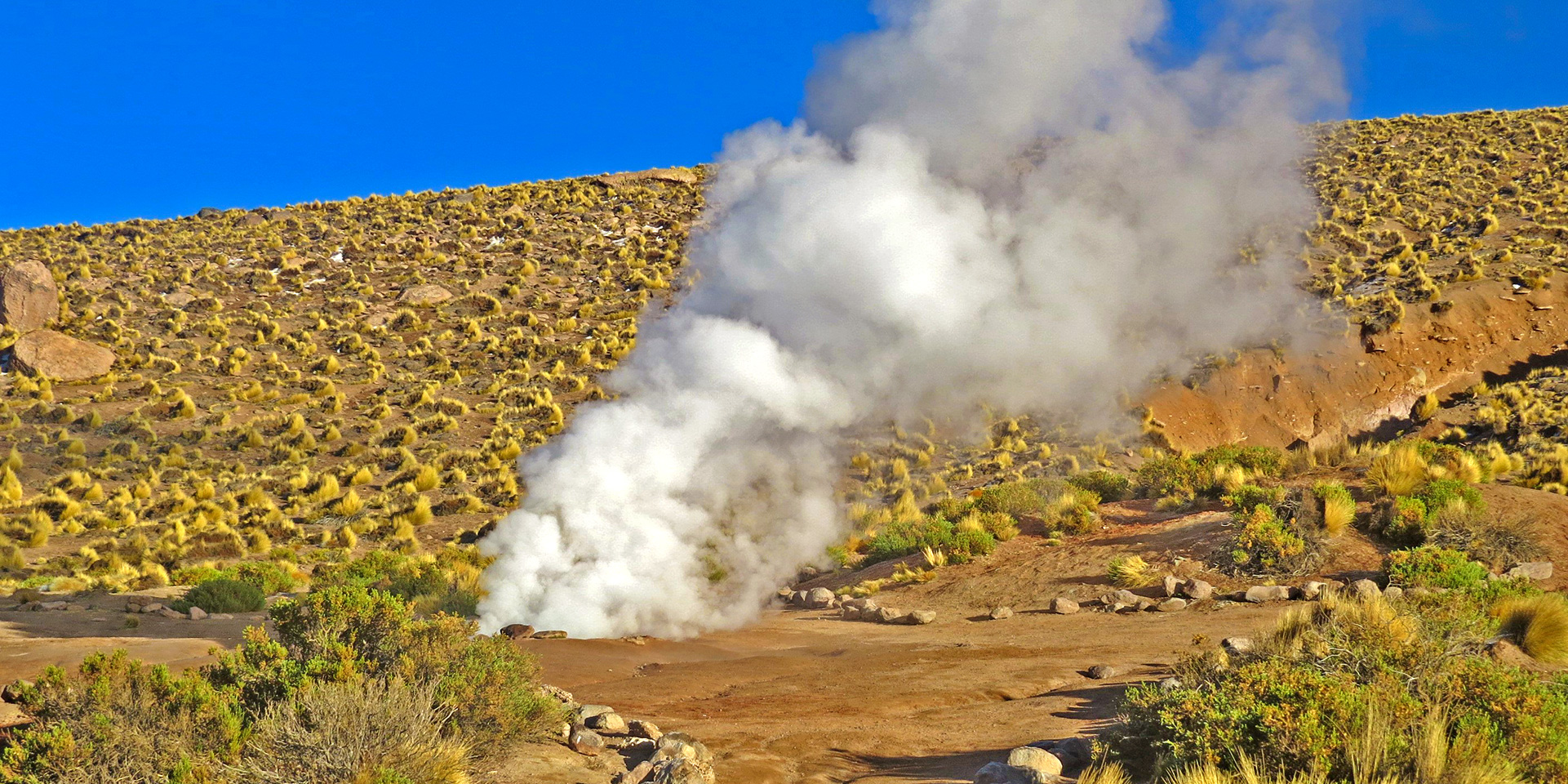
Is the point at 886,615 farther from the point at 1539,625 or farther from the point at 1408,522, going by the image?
the point at 1539,625

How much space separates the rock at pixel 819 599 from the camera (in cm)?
1327

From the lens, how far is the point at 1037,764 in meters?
5.39

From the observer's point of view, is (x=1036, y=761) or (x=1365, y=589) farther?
(x=1365, y=589)

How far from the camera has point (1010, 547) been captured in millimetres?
14875

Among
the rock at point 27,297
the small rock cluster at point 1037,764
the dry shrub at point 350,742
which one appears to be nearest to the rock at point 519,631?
the dry shrub at point 350,742

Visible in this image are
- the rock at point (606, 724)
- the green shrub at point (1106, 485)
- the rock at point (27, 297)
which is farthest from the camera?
the rock at point (27, 297)

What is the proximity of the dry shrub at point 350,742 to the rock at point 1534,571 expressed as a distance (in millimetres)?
10556

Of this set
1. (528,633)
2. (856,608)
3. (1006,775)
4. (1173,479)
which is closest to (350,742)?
(1006,775)

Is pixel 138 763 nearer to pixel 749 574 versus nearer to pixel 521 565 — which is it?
pixel 521 565

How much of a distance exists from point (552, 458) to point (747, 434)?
271 centimetres

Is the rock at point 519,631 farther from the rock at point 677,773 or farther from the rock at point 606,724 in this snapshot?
the rock at point 677,773

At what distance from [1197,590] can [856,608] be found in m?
4.18

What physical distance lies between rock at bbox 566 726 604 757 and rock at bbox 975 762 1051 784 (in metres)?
2.56

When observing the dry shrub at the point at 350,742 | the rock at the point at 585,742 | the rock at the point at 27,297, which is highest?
the rock at the point at 27,297
